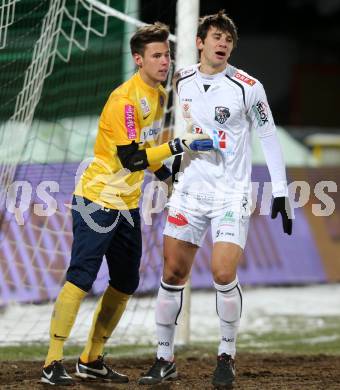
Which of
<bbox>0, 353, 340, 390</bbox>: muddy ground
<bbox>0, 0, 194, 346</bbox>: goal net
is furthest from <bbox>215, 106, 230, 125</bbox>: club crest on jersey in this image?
<bbox>0, 0, 194, 346</bbox>: goal net

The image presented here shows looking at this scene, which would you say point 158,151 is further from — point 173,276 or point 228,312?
point 228,312

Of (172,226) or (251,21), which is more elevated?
(251,21)

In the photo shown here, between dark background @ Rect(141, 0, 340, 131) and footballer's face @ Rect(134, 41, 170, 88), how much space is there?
13.8m

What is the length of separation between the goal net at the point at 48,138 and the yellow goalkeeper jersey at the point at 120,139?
4.85 ft

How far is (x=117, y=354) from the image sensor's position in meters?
8.73

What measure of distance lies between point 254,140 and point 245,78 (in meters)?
7.39

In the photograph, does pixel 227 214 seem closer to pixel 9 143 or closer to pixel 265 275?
pixel 9 143

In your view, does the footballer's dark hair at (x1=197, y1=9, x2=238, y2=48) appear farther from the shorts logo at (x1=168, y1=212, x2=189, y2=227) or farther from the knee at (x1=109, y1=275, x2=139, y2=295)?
the knee at (x1=109, y1=275, x2=139, y2=295)

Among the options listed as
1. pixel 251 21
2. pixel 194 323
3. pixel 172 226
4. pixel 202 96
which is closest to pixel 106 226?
pixel 172 226

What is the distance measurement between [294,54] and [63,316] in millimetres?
15796

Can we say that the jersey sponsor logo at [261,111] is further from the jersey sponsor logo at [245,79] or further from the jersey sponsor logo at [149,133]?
the jersey sponsor logo at [149,133]

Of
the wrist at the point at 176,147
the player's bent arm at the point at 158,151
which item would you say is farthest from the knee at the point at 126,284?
the wrist at the point at 176,147

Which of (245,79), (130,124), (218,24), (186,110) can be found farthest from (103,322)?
(218,24)

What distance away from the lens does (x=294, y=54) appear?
2177 cm
